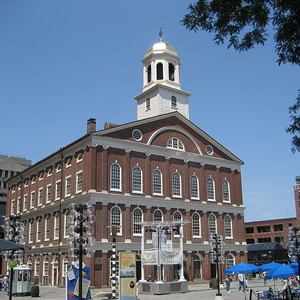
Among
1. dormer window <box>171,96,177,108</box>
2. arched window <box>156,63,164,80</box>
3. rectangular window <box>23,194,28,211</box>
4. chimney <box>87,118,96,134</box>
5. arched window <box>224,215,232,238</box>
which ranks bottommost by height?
arched window <box>224,215,232,238</box>

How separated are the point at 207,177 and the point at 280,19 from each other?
40422 mm

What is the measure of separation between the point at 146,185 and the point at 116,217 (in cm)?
498

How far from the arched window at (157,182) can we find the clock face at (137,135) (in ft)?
13.0

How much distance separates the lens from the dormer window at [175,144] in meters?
49.8

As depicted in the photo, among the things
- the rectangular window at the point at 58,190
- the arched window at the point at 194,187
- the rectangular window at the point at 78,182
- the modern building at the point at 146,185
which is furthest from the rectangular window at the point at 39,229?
the arched window at the point at 194,187

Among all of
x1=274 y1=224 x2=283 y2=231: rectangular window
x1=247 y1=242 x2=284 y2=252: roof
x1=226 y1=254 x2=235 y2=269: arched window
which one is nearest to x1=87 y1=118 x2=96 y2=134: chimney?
x1=226 y1=254 x2=235 y2=269: arched window

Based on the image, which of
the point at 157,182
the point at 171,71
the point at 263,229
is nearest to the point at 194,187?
the point at 157,182

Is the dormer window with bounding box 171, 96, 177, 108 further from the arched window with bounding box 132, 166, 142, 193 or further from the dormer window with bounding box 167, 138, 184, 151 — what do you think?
the arched window with bounding box 132, 166, 142, 193

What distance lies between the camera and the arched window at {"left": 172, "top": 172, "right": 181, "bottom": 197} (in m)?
48.8

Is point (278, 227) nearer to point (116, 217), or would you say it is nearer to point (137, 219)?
point (137, 219)

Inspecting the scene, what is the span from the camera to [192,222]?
49156mm

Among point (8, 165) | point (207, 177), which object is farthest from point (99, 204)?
point (8, 165)

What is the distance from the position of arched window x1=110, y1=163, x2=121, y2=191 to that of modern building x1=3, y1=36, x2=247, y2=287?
10 cm

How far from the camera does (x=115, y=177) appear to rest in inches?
1753
